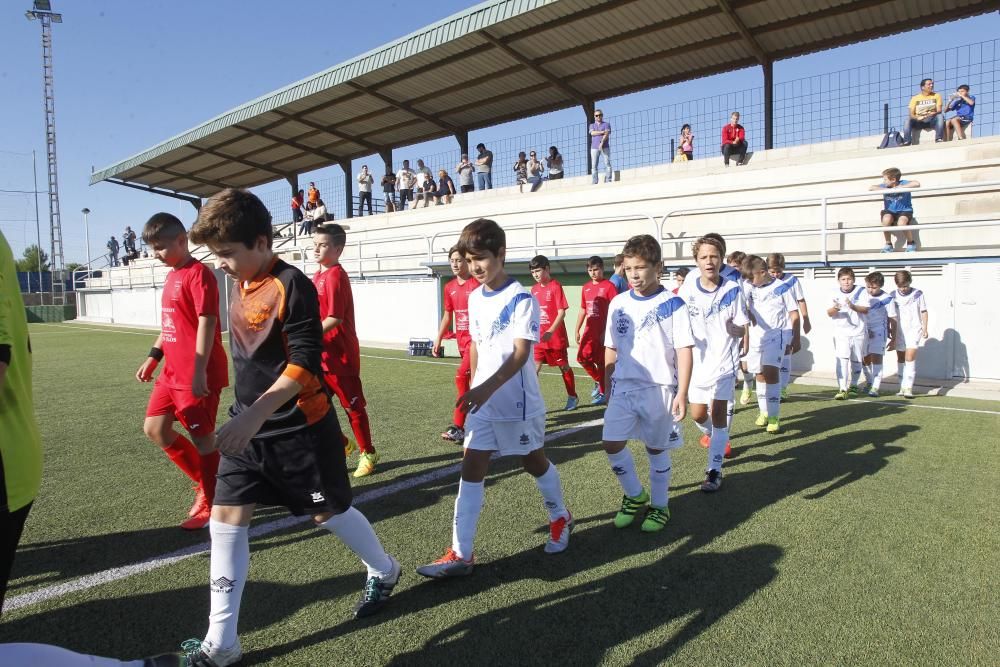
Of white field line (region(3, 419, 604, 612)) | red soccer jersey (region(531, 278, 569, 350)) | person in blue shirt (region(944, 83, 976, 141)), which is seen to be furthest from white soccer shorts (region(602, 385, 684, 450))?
person in blue shirt (region(944, 83, 976, 141))

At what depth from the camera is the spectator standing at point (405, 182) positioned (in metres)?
25.0

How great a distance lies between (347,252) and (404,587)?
21475mm

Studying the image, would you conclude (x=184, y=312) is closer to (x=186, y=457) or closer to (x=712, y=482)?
(x=186, y=457)

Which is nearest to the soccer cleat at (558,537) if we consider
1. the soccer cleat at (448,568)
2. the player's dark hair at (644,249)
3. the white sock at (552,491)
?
the white sock at (552,491)

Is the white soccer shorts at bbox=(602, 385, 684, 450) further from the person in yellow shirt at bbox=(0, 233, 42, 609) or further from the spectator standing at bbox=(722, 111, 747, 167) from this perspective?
the spectator standing at bbox=(722, 111, 747, 167)

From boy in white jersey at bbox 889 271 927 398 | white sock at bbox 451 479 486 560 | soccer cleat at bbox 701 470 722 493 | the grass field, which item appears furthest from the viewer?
boy in white jersey at bbox 889 271 927 398

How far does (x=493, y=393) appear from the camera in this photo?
10.6ft

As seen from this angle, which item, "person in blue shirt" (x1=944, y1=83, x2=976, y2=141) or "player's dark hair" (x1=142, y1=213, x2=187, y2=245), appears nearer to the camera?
"player's dark hair" (x1=142, y1=213, x2=187, y2=245)

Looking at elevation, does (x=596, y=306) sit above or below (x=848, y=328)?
above

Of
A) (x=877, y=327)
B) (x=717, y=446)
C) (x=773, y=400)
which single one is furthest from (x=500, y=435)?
(x=877, y=327)

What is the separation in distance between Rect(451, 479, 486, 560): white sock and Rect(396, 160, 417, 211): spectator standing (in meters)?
22.8

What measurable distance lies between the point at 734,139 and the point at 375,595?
16.2m

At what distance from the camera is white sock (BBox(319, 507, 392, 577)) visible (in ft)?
9.05

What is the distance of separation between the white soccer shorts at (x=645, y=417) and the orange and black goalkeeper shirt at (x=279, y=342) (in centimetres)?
199
